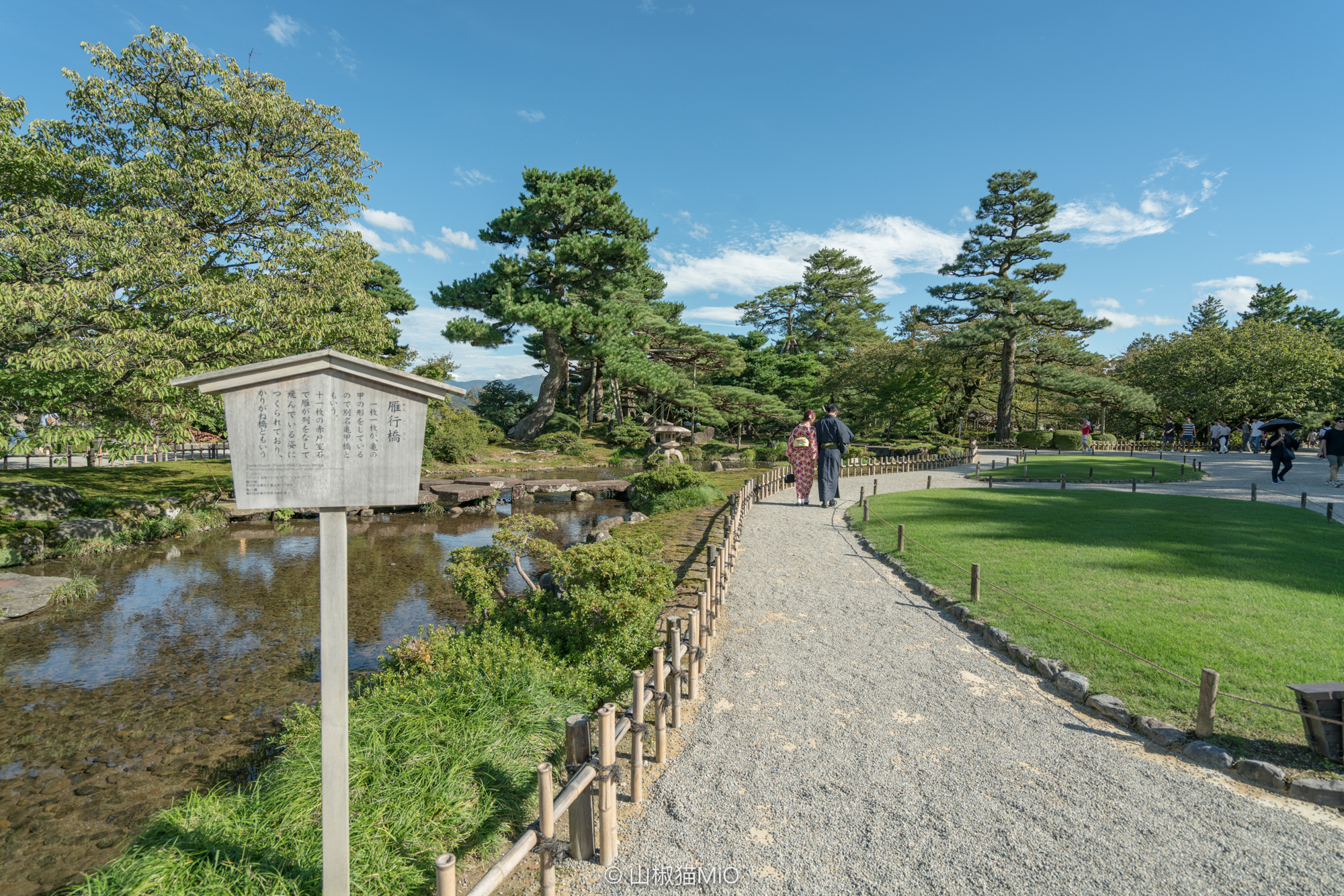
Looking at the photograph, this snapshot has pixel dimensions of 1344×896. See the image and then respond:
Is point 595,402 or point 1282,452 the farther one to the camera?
point 595,402

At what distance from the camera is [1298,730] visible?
3758 mm

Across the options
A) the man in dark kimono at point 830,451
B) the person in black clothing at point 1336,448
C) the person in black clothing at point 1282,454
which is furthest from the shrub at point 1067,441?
the man in dark kimono at point 830,451

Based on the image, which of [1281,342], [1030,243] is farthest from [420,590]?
[1281,342]

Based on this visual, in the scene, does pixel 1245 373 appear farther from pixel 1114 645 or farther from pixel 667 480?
pixel 1114 645

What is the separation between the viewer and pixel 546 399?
29.9 m

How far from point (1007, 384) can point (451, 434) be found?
27482 mm

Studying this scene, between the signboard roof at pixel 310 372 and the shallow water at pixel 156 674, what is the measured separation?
3.30 m

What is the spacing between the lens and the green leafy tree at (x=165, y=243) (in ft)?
26.4

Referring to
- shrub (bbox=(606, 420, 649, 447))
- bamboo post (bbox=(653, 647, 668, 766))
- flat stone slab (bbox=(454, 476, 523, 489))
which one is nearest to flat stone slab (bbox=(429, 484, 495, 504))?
flat stone slab (bbox=(454, 476, 523, 489))

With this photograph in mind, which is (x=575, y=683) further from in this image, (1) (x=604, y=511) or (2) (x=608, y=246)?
(2) (x=608, y=246)

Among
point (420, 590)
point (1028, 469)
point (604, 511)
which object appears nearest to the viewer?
point (420, 590)

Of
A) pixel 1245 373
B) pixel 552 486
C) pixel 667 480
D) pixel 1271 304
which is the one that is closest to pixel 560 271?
pixel 552 486

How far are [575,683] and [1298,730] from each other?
4922 mm

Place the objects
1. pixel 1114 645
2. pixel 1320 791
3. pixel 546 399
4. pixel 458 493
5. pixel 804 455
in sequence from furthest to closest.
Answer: pixel 546 399, pixel 458 493, pixel 804 455, pixel 1114 645, pixel 1320 791
